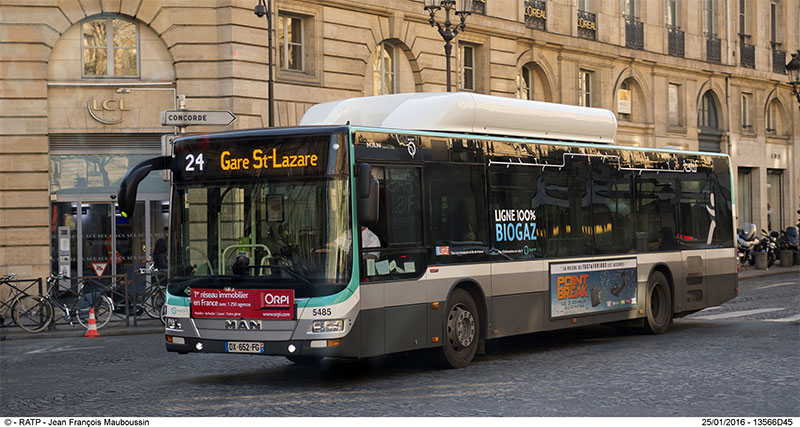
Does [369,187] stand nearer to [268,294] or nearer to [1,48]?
[268,294]

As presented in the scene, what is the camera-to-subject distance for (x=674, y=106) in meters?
40.6

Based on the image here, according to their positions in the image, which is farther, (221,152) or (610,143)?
(610,143)

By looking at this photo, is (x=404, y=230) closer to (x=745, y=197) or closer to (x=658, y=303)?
(x=658, y=303)

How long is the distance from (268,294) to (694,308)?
8.20m

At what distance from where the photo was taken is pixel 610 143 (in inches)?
628

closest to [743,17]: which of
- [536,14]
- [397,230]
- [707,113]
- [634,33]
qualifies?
[707,113]

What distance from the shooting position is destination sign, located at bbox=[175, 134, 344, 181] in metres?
11.3

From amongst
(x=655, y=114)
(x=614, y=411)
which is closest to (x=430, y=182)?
(x=614, y=411)

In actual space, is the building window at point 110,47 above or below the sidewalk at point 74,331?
above

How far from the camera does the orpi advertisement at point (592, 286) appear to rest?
47.3ft

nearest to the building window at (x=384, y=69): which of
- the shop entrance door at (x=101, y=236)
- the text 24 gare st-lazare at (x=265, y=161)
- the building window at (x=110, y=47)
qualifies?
the building window at (x=110, y=47)

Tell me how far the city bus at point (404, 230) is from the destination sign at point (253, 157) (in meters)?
0.01

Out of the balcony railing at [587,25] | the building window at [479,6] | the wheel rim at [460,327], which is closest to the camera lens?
the wheel rim at [460,327]

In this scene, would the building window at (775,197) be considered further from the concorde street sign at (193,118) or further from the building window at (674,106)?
the concorde street sign at (193,118)
